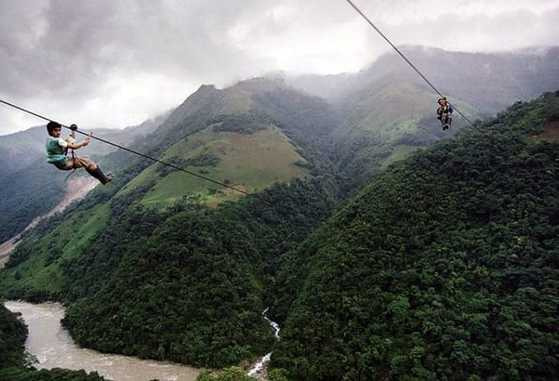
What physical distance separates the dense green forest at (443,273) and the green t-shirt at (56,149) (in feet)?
110

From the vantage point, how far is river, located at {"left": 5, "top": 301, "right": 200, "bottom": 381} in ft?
143

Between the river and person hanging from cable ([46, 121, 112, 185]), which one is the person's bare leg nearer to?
person hanging from cable ([46, 121, 112, 185])

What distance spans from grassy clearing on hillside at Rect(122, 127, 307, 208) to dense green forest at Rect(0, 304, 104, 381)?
3072cm

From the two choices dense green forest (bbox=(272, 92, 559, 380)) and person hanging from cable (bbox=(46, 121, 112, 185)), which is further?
dense green forest (bbox=(272, 92, 559, 380))

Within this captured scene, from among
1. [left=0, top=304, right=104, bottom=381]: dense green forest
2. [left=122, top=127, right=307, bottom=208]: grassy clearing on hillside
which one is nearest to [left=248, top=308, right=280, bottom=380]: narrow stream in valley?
[left=0, top=304, right=104, bottom=381]: dense green forest

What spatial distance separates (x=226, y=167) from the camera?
97.1 metres

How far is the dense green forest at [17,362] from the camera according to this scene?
121ft

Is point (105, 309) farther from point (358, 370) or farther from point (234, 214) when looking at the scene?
point (358, 370)

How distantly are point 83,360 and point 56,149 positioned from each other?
4688cm

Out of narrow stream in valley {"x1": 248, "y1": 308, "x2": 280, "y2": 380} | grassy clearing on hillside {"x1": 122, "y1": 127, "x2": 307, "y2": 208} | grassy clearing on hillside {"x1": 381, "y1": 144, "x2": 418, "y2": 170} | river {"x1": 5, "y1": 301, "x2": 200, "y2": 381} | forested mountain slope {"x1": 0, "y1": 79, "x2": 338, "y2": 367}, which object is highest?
grassy clearing on hillside {"x1": 381, "y1": 144, "x2": 418, "y2": 170}

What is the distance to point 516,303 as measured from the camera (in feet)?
120

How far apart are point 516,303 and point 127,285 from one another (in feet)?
153

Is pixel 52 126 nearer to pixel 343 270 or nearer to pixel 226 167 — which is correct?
pixel 343 270

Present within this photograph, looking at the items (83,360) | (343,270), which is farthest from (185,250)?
(343,270)
